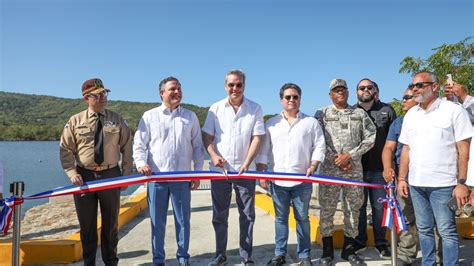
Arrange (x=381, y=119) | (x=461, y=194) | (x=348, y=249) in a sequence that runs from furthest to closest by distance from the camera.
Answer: (x=381, y=119)
(x=348, y=249)
(x=461, y=194)

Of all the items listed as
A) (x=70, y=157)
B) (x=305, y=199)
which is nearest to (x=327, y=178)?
(x=305, y=199)

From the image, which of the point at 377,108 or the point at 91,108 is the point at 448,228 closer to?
the point at 377,108

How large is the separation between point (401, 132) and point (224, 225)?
7.01 feet

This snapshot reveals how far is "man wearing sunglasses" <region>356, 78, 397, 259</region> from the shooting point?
429 centimetres

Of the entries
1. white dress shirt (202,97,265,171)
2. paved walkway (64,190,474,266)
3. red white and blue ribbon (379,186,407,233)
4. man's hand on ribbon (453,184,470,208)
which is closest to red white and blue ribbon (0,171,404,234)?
white dress shirt (202,97,265,171)

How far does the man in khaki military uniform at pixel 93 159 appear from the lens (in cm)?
372

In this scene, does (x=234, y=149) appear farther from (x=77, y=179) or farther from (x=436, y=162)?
(x=436, y=162)

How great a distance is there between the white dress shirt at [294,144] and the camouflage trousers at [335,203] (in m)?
0.44

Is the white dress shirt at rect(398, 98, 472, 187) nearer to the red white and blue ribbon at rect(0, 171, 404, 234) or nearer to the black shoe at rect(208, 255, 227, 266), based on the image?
the red white and blue ribbon at rect(0, 171, 404, 234)

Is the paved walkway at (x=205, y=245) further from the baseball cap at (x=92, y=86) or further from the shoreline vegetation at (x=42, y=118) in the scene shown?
the shoreline vegetation at (x=42, y=118)

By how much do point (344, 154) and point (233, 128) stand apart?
1.29 metres

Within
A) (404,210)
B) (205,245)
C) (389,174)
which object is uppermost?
(389,174)

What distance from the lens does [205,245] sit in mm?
5234

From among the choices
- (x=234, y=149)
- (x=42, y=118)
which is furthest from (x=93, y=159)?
(x=42, y=118)
